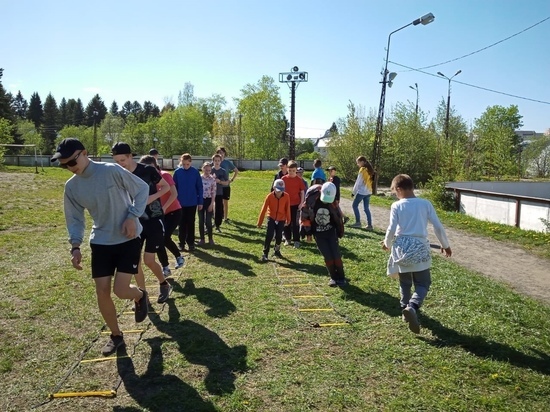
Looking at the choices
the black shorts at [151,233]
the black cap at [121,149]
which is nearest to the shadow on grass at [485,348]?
the black shorts at [151,233]

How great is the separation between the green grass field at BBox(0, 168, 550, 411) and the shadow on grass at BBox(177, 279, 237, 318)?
25 millimetres

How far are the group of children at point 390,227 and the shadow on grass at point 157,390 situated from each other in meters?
2.27

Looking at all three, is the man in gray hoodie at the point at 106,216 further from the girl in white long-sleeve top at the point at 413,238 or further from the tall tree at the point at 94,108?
the tall tree at the point at 94,108

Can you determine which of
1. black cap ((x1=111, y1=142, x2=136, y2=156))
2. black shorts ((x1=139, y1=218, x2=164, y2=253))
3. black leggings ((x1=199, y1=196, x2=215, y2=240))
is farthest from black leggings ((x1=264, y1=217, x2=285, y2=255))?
black cap ((x1=111, y1=142, x2=136, y2=156))

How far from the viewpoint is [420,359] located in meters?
→ 3.99

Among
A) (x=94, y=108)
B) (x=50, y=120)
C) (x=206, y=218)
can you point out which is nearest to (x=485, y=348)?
(x=206, y=218)

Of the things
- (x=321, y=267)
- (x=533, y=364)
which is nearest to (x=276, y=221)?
(x=321, y=267)

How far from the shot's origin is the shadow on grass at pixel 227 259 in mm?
7303

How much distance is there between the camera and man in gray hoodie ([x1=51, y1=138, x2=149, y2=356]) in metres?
3.81

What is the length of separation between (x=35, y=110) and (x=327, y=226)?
103786 millimetres

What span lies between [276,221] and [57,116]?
314 feet

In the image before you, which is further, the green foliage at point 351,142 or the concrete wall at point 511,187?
the green foliage at point 351,142

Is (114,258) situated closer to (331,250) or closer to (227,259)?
(331,250)

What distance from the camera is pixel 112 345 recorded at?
162 inches
